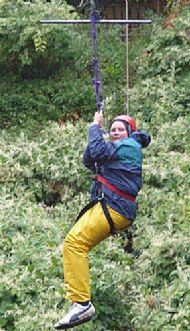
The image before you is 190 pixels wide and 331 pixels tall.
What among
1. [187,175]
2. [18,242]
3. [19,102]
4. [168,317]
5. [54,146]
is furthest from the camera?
[19,102]

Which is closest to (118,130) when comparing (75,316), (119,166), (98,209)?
(119,166)

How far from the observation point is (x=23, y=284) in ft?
18.0

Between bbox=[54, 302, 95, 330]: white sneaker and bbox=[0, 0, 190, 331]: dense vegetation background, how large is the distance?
0.16 metres

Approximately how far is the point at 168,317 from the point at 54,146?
3.78 m

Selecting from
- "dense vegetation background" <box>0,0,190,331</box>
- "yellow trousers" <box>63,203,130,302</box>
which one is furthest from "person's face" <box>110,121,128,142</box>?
"dense vegetation background" <box>0,0,190,331</box>

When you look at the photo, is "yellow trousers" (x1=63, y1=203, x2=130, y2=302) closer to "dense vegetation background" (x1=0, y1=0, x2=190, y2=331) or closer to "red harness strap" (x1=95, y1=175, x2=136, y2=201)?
"red harness strap" (x1=95, y1=175, x2=136, y2=201)

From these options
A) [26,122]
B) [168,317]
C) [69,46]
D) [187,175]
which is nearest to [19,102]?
[26,122]

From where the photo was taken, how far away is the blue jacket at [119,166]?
16.8ft

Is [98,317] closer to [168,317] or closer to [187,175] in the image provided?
[168,317]

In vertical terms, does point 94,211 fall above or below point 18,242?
above

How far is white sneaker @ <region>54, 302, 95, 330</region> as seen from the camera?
496cm

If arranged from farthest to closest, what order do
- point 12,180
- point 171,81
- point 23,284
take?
point 171,81
point 12,180
point 23,284

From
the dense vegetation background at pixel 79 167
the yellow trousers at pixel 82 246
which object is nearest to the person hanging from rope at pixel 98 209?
the yellow trousers at pixel 82 246

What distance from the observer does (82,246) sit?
5117mm
